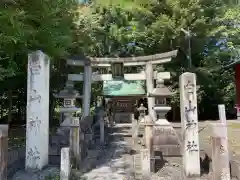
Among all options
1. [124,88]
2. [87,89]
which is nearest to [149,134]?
[87,89]

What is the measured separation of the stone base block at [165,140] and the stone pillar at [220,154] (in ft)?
8.21

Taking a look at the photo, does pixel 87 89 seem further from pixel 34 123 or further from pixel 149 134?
pixel 149 134

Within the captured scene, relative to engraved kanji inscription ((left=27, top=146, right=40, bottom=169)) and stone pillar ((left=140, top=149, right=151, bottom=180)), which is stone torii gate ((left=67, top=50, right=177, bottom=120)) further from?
stone pillar ((left=140, top=149, right=151, bottom=180))

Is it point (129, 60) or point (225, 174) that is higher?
point (129, 60)

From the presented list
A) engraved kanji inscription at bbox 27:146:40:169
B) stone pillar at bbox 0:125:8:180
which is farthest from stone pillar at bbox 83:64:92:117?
stone pillar at bbox 0:125:8:180

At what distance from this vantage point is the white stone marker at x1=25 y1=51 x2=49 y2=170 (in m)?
7.99

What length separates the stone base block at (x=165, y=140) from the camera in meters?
9.40

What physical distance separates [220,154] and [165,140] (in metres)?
3.09

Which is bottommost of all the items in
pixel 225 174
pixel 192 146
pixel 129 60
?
pixel 225 174

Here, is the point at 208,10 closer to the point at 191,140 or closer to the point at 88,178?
the point at 191,140

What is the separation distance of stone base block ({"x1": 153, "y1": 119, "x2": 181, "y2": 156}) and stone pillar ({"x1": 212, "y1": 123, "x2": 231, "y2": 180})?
250cm

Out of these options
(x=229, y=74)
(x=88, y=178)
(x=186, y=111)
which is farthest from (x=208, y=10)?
(x=88, y=178)

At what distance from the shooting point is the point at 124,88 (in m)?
22.5

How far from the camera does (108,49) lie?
2281cm
